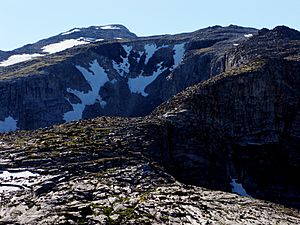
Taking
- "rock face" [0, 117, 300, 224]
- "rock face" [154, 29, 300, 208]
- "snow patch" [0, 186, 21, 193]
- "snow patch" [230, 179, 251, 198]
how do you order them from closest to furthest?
"rock face" [0, 117, 300, 224] → "snow patch" [0, 186, 21, 193] → "snow patch" [230, 179, 251, 198] → "rock face" [154, 29, 300, 208]

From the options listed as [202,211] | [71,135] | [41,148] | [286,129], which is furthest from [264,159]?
[202,211]

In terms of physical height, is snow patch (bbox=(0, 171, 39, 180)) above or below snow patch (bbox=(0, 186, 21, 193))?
above

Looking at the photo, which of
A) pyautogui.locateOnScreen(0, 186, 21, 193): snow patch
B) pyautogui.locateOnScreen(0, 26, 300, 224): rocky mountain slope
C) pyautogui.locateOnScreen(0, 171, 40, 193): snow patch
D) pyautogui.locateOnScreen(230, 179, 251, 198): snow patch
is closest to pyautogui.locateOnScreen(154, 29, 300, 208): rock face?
pyautogui.locateOnScreen(0, 26, 300, 224): rocky mountain slope

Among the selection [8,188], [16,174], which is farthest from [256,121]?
[8,188]

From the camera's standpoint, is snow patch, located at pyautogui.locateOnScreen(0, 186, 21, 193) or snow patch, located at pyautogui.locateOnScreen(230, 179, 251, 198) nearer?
snow patch, located at pyautogui.locateOnScreen(0, 186, 21, 193)

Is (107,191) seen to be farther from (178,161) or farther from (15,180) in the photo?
(178,161)

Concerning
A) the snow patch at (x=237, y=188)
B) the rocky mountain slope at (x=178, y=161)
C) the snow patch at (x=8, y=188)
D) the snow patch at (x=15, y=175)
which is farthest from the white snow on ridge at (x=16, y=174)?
the snow patch at (x=237, y=188)

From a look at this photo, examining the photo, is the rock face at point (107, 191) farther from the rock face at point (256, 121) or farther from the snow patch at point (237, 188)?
the rock face at point (256, 121)

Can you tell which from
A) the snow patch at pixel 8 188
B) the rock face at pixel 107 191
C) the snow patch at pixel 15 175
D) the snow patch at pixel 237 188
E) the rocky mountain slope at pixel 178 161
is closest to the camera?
the rock face at pixel 107 191

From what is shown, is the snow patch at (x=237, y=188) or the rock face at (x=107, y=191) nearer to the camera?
the rock face at (x=107, y=191)

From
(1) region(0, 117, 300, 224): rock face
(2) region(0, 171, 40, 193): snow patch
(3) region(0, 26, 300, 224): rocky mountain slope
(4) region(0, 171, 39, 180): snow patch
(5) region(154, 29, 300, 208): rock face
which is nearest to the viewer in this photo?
(1) region(0, 117, 300, 224): rock face

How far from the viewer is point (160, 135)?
75.8m

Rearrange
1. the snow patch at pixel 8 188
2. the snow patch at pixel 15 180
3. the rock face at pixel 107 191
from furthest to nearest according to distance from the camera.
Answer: the snow patch at pixel 15 180 < the snow patch at pixel 8 188 < the rock face at pixel 107 191

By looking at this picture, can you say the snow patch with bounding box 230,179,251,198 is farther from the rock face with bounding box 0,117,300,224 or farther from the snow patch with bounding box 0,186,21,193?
the snow patch with bounding box 0,186,21,193
